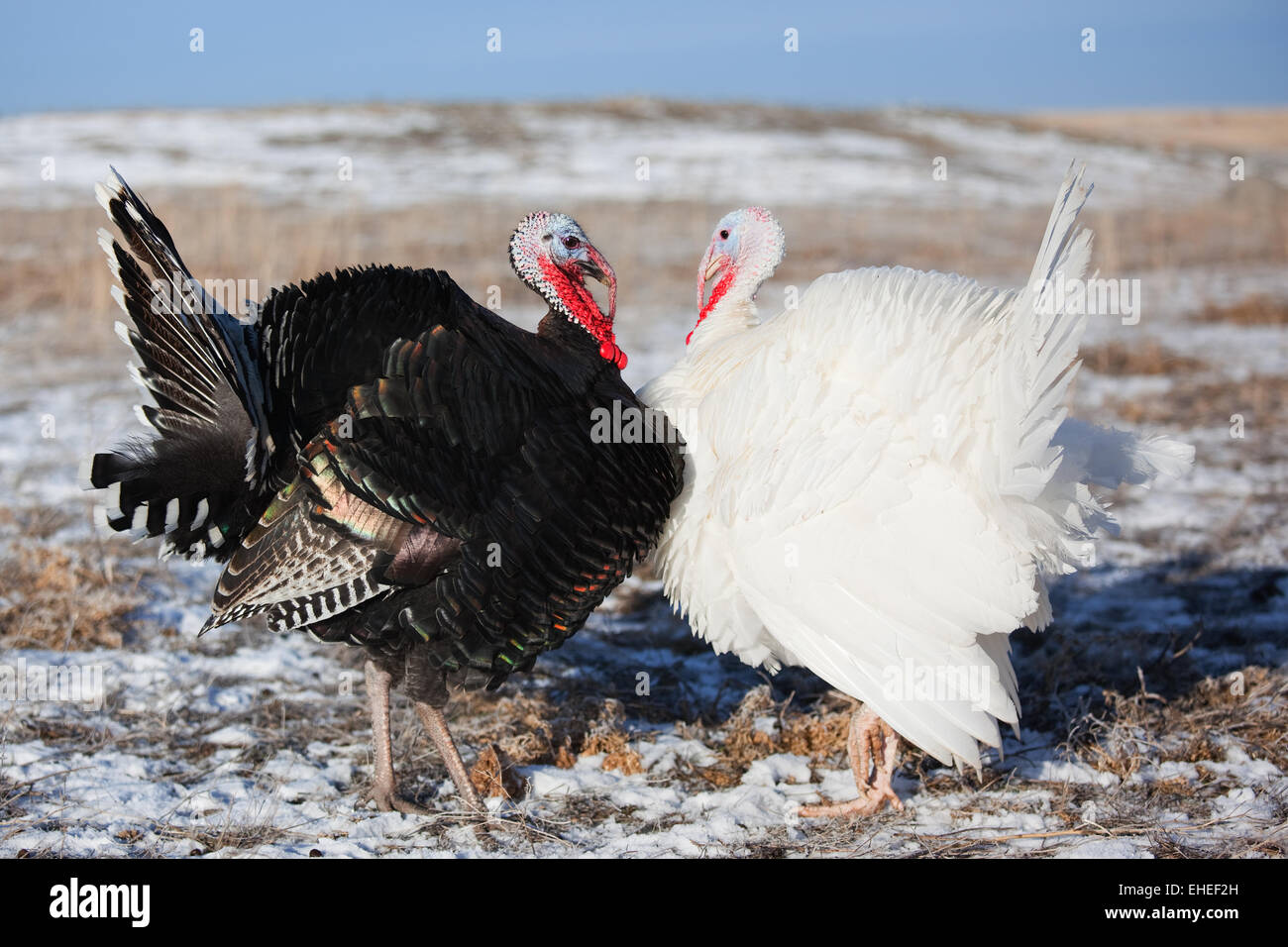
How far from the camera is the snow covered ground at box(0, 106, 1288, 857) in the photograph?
10.4ft

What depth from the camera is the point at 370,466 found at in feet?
9.68

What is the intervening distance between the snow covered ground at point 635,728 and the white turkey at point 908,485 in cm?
39

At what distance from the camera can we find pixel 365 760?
12.1ft

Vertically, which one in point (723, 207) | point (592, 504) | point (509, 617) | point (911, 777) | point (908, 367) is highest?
point (723, 207)

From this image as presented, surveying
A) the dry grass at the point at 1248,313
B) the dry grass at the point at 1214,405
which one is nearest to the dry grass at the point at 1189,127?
the dry grass at the point at 1248,313

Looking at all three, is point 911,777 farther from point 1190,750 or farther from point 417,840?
point 417,840

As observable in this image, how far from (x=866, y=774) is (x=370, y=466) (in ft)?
6.06

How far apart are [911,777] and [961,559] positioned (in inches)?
44.4

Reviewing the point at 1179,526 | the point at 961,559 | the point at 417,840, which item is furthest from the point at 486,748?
the point at 1179,526

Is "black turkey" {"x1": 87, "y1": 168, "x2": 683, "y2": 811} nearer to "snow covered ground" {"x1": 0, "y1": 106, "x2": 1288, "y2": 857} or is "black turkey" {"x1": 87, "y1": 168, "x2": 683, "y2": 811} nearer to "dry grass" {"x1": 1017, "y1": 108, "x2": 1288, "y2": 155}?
"snow covered ground" {"x1": 0, "y1": 106, "x2": 1288, "y2": 857}

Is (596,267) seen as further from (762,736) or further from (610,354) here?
(762,736)

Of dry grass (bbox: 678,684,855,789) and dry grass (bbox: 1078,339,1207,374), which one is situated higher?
dry grass (bbox: 1078,339,1207,374)

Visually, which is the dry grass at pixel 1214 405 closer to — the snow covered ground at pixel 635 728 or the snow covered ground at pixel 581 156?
the snow covered ground at pixel 635 728

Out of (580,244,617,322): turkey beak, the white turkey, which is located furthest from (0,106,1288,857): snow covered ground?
(580,244,617,322): turkey beak
